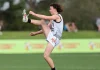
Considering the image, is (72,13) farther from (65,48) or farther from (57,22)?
(57,22)

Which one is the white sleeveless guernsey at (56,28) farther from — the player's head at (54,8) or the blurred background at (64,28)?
the blurred background at (64,28)

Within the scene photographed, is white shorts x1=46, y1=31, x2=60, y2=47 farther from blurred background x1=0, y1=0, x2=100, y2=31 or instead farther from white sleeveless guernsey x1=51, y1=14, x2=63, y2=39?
blurred background x1=0, y1=0, x2=100, y2=31

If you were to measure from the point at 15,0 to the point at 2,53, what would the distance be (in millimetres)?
33653

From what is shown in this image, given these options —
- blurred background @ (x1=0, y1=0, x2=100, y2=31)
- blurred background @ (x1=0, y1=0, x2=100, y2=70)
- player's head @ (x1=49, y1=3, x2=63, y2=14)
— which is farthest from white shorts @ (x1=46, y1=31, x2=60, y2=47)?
blurred background @ (x1=0, y1=0, x2=100, y2=31)

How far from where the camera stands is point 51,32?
10.9 m
